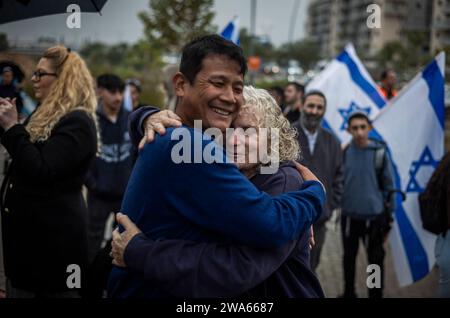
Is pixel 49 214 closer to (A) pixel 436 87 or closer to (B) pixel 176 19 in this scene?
(A) pixel 436 87

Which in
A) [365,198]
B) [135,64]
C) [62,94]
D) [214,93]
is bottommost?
[365,198]

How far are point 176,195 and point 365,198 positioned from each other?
3.84 metres

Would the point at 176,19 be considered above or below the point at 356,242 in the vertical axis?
above

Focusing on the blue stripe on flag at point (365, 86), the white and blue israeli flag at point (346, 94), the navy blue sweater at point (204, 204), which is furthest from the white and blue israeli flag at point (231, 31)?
the navy blue sweater at point (204, 204)

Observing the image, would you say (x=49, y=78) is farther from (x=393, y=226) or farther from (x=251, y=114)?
(x=393, y=226)

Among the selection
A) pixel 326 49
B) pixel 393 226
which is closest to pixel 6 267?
pixel 393 226

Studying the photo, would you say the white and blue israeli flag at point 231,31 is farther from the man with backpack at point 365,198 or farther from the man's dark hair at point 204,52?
the man's dark hair at point 204,52

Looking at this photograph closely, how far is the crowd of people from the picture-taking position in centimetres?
181

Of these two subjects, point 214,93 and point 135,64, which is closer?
A: point 214,93

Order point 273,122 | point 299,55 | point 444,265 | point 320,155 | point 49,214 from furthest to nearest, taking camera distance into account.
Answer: point 299,55, point 320,155, point 444,265, point 49,214, point 273,122

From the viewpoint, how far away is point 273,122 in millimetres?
2240

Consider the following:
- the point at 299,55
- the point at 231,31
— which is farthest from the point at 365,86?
the point at 299,55

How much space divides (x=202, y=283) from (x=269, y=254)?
0.80ft
